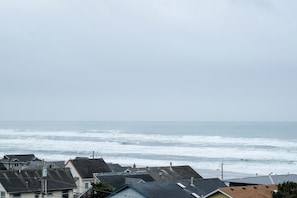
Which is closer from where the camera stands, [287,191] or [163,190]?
[287,191]

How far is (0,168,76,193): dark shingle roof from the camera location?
3862cm

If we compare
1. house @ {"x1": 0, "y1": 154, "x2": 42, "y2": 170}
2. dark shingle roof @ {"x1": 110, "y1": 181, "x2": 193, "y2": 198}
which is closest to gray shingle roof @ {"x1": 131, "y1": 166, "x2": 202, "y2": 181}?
dark shingle roof @ {"x1": 110, "y1": 181, "x2": 193, "y2": 198}

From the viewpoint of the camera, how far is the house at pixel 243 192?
2922 centimetres

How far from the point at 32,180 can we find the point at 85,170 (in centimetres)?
950

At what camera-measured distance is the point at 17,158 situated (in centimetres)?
6256

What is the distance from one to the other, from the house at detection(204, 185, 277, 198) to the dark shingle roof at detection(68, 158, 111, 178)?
2026 centimetres

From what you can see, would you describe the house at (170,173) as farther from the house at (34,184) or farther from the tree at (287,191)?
the tree at (287,191)

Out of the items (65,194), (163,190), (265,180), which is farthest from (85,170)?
(163,190)

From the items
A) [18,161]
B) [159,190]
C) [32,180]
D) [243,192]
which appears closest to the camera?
[243,192]

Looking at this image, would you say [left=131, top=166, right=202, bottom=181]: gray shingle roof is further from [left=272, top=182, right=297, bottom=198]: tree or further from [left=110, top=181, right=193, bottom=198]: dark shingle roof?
[left=272, top=182, right=297, bottom=198]: tree

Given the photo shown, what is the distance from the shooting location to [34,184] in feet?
130

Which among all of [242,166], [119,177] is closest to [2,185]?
[119,177]

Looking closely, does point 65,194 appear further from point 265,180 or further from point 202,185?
point 265,180

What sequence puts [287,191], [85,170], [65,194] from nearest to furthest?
[287,191], [65,194], [85,170]
